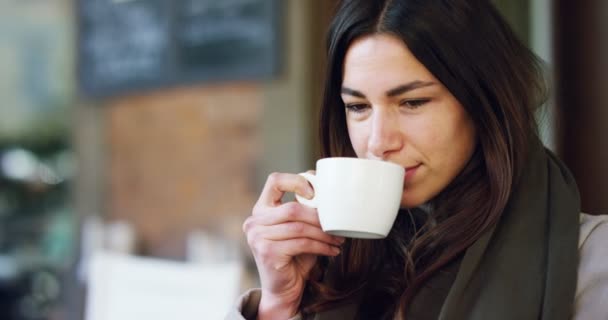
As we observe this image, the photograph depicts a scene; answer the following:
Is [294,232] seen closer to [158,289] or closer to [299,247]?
[299,247]

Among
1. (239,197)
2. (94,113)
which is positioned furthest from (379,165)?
(94,113)

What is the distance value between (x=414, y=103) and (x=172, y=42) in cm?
237

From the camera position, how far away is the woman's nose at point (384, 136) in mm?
993

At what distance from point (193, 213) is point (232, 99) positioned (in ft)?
1.72

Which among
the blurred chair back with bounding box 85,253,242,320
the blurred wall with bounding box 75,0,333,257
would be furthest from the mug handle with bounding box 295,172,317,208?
the blurred wall with bounding box 75,0,333,257

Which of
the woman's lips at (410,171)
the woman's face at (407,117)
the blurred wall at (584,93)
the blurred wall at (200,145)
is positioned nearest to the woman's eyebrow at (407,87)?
the woman's face at (407,117)

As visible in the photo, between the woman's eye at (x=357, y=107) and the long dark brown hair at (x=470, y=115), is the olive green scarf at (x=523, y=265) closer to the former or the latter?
the long dark brown hair at (x=470, y=115)

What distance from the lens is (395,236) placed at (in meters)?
1.15

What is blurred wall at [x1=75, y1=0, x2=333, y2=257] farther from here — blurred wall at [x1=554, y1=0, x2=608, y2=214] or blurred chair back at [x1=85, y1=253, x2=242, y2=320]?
blurred chair back at [x1=85, y1=253, x2=242, y2=320]

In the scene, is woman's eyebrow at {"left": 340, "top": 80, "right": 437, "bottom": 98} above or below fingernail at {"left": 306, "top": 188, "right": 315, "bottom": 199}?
above

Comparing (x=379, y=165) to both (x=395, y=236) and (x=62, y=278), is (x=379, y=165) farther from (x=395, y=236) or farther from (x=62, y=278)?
(x=62, y=278)

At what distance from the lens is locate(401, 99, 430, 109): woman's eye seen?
3.34 feet

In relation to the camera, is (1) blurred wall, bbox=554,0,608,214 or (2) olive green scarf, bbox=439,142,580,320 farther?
(1) blurred wall, bbox=554,0,608,214

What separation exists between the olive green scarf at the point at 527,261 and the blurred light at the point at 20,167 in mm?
3437
